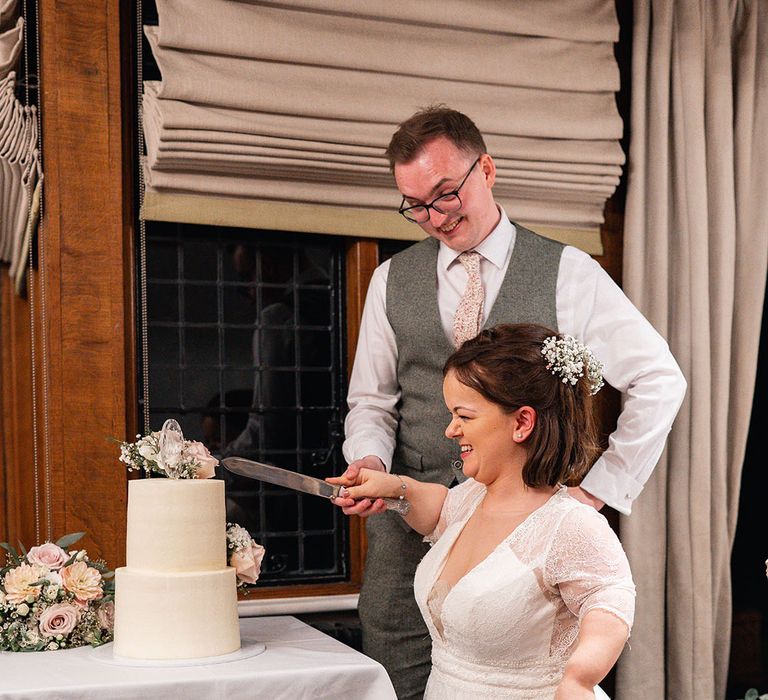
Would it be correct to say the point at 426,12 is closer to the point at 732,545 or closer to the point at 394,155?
the point at 394,155

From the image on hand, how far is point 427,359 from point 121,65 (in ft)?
4.12

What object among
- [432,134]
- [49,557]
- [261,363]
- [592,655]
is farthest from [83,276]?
[592,655]

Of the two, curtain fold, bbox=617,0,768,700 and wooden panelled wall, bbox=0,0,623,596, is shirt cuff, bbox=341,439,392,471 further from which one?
curtain fold, bbox=617,0,768,700

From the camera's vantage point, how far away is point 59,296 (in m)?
3.05

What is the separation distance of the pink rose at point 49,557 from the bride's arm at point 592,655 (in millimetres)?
1117

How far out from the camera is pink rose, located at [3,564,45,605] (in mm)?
2285

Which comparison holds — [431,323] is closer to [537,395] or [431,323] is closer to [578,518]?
[537,395]

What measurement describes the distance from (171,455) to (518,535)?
0.73m

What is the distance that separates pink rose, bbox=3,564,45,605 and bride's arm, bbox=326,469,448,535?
0.65 m

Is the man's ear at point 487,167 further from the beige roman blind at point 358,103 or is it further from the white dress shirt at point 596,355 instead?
the beige roman blind at point 358,103

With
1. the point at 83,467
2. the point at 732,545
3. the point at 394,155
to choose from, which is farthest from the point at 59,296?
the point at 732,545

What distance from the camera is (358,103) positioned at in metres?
3.34

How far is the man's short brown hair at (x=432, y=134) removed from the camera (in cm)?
280

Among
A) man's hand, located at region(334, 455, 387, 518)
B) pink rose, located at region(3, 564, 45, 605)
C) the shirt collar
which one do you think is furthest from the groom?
pink rose, located at region(3, 564, 45, 605)
